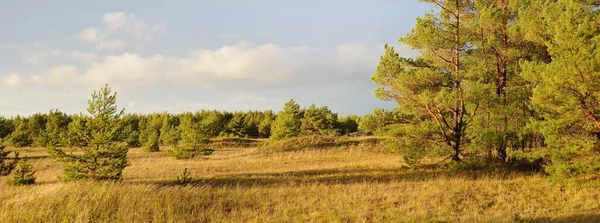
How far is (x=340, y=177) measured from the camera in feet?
56.3


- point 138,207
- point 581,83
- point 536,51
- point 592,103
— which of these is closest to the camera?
point 138,207

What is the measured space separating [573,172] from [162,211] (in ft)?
37.6

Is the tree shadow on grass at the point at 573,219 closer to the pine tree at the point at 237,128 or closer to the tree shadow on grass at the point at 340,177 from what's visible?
the tree shadow on grass at the point at 340,177

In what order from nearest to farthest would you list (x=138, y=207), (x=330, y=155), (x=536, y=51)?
(x=138, y=207), (x=536, y=51), (x=330, y=155)

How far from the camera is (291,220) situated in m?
9.07

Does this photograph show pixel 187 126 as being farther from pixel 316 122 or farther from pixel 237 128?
pixel 237 128

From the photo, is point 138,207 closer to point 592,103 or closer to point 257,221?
point 257,221

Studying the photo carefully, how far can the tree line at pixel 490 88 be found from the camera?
1178 cm

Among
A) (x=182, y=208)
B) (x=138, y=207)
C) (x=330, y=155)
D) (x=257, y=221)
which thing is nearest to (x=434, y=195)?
(x=257, y=221)

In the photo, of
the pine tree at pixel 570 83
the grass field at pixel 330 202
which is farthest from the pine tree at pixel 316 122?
the pine tree at pixel 570 83

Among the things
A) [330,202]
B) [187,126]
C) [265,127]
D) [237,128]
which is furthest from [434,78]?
[237,128]

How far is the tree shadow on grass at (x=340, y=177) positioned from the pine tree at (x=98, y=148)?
78.9 inches

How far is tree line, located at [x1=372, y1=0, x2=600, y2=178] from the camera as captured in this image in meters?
11.8

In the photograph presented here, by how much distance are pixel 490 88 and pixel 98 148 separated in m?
14.9
